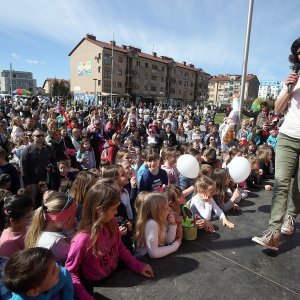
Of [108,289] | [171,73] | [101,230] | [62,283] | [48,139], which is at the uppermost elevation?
[171,73]

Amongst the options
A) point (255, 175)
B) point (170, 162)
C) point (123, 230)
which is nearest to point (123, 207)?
point (123, 230)

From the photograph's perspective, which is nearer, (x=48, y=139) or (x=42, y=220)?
(x=42, y=220)

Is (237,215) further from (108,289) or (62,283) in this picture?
(62,283)

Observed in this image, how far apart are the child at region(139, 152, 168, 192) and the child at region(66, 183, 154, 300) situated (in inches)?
70.4

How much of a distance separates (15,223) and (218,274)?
1863 millimetres

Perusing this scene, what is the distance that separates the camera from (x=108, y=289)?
6.88 ft

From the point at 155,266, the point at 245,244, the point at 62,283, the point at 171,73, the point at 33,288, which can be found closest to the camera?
the point at 33,288

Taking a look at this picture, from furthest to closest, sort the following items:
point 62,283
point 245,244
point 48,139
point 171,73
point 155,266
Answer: point 171,73
point 48,139
point 245,244
point 155,266
point 62,283

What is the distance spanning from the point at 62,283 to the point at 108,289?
482 mm

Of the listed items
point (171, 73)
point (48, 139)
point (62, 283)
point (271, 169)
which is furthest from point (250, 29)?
point (171, 73)

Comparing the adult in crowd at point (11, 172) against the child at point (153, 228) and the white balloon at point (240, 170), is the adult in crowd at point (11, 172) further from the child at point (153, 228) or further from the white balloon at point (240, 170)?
the white balloon at point (240, 170)

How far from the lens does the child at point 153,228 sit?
2.51 m

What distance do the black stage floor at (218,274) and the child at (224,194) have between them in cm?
91

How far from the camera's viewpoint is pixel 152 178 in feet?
13.6
